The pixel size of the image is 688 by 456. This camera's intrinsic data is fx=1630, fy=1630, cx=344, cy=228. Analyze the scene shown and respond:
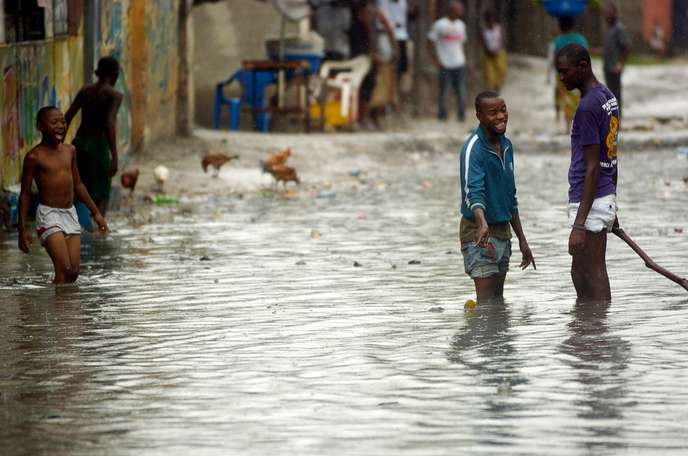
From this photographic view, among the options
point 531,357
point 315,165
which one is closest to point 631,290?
point 531,357

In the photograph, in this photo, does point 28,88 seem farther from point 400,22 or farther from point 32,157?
point 400,22

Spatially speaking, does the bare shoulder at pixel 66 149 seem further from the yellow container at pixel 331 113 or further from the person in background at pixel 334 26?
the person in background at pixel 334 26

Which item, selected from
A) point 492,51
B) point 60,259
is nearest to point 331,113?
point 492,51

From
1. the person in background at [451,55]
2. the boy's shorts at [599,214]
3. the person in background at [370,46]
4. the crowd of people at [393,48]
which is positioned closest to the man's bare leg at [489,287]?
the boy's shorts at [599,214]

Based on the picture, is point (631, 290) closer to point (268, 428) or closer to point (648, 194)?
point (268, 428)

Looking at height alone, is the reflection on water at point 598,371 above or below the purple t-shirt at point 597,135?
below

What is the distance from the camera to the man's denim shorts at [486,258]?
8844 mm

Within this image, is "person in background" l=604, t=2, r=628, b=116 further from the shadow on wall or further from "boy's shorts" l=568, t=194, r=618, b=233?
"boy's shorts" l=568, t=194, r=618, b=233

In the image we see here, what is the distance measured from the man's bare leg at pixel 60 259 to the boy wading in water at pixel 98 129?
2.62 m

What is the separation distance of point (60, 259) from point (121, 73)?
26.1 feet

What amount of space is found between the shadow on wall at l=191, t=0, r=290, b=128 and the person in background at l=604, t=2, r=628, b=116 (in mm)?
5082

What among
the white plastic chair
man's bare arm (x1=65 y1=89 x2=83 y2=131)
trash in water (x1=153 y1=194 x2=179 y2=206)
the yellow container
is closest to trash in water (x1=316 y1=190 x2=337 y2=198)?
trash in water (x1=153 y1=194 x2=179 y2=206)

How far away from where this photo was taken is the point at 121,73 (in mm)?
18000

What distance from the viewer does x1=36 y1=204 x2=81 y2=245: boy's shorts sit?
10.5 meters
